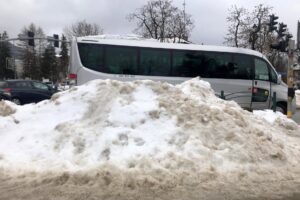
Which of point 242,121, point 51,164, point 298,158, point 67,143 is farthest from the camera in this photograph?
point 242,121

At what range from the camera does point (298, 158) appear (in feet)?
26.7

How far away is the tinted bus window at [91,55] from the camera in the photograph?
756 inches

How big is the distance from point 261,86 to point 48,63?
2999 inches

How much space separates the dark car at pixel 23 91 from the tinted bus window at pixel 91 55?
5.98m

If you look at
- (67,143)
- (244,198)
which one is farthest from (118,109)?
(244,198)

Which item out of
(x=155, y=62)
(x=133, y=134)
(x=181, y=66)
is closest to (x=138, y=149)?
(x=133, y=134)

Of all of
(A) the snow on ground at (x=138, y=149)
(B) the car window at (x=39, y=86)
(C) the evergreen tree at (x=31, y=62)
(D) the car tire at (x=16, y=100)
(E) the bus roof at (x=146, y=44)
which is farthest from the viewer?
(C) the evergreen tree at (x=31, y=62)

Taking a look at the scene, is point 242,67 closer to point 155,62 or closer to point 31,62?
point 155,62

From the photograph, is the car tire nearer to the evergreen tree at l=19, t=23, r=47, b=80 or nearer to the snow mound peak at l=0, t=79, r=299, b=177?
the snow mound peak at l=0, t=79, r=299, b=177

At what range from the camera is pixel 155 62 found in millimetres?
19734

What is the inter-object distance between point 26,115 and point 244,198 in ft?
15.1

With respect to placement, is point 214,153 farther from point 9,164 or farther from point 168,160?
point 9,164

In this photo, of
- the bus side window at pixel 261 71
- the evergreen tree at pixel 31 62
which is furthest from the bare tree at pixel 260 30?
the evergreen tree at pixel 31 62

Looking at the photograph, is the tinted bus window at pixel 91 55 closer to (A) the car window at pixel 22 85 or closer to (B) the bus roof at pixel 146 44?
(B) the bus roof at pixel 146 44
